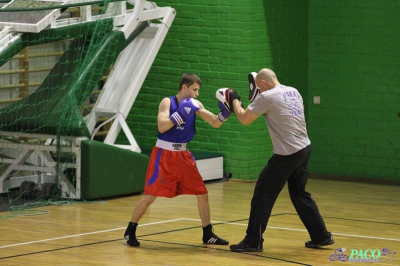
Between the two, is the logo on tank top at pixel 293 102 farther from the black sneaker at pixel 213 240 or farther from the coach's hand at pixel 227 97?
the black sneaker at pixel 213 240

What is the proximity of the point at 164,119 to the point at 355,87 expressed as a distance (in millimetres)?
4991

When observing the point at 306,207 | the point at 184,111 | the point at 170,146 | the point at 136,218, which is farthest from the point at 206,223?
the point at 184,111

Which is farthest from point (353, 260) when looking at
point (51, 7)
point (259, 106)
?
point (51, 7)

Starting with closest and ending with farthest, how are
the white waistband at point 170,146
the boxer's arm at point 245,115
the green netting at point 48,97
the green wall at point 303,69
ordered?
the boxer's arm at point 245,115, the white waistband at point 170,146, the green netting at point 48,97, the green wall at point 303,69

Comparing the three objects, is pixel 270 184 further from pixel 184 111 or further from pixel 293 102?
pixel 184 111

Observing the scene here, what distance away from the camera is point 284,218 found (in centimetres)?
939

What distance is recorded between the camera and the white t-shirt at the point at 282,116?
7.48m

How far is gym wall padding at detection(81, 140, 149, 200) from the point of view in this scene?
10.2 metres

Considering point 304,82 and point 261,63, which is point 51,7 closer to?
point 261,63

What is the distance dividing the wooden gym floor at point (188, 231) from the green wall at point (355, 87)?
90 cm

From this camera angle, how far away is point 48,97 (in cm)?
1043

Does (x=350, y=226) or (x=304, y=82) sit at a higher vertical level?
(x=304, y=82)

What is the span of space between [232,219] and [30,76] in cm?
345

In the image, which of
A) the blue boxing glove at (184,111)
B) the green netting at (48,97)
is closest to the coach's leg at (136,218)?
the blue boxing glove at (184,111)
